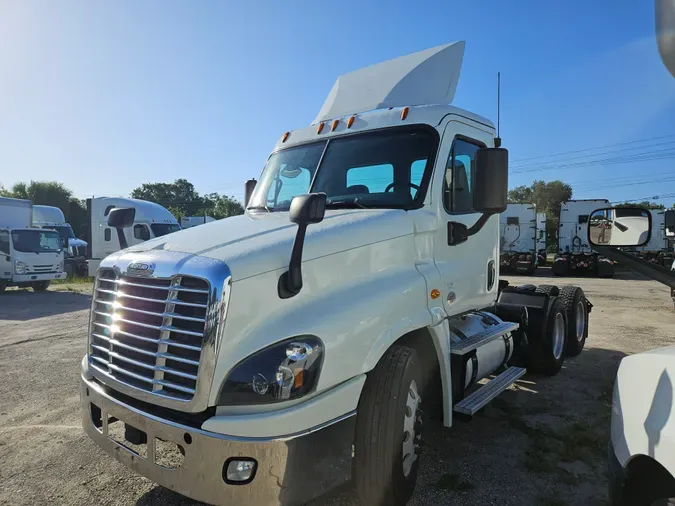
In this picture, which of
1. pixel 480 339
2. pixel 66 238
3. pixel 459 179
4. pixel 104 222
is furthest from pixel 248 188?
pixel 66 238

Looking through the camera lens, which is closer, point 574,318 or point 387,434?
point 387,434

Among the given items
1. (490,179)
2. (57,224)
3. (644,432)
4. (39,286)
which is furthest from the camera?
(57,224)

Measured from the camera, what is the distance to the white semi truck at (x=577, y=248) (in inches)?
872

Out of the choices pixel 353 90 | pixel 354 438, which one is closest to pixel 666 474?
pixel 354 438

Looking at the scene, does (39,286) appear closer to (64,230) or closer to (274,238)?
(64,230)

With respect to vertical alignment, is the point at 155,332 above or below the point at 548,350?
above

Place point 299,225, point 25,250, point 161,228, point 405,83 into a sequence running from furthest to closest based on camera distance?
1. point 161,228
2. point 25,250
3. point 405,83
4. point 299,225

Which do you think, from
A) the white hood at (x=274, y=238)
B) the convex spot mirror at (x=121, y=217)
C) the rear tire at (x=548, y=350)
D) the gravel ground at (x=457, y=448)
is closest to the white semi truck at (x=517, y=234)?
the gravel ground at (x=457, y=448)

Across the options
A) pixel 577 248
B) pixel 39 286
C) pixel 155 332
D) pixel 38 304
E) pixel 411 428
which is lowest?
pixel 39 286

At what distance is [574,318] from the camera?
7.00 m

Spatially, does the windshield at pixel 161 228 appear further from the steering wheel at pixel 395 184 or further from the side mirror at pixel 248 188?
the steering wheel at pixel 395 184

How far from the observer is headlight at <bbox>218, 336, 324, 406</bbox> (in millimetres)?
2402

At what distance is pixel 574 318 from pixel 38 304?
1445 cm

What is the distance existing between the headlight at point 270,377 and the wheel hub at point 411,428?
0.91 metres
